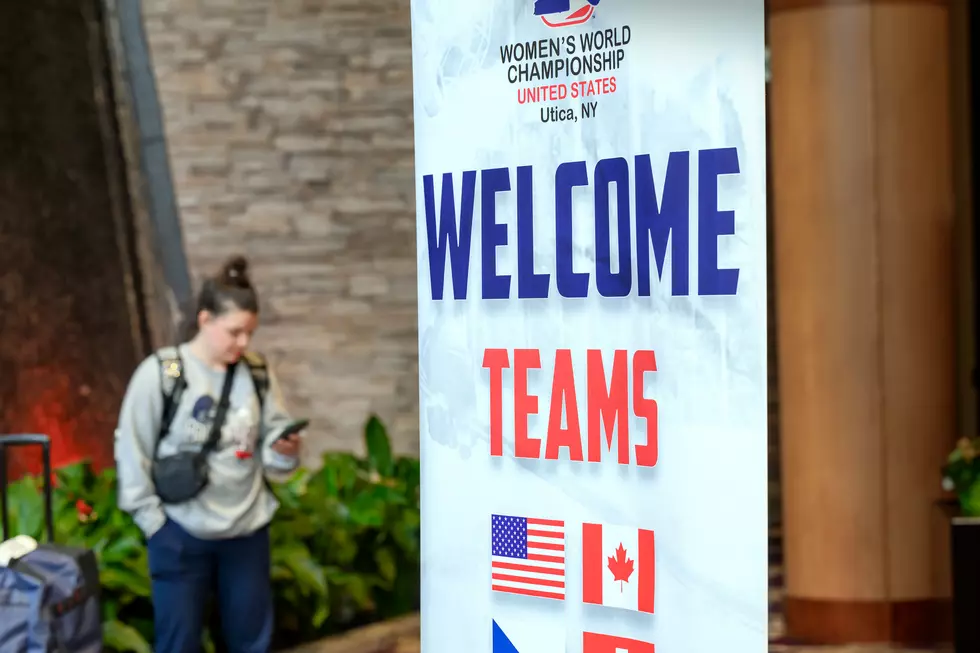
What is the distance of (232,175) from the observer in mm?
6895

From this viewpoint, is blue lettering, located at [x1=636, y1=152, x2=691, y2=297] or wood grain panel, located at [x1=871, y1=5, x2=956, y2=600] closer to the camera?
blue lettering, located at [x1=636, y1=152, x2=691, y2=297]

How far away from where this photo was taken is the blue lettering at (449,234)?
7.36 feet

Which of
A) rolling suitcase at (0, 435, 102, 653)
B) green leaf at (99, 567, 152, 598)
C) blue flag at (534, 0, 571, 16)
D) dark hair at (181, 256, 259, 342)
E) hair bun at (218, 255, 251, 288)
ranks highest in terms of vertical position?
blue flag at (534, 0, 571, 16)

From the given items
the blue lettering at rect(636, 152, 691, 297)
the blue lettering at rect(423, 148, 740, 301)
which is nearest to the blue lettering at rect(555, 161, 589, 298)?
the blue lettering at rect(423, 148, 740, 301)

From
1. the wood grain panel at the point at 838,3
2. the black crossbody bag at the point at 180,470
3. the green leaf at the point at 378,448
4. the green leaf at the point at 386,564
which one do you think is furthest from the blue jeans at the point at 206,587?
the wood grain panel at the point at 838,3

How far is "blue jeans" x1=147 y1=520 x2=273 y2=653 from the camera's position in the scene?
434 cm

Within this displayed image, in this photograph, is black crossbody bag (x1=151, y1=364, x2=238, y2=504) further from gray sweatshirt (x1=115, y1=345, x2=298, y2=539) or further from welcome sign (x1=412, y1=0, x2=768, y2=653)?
welcome sign (x1=412, y1=0, x2=768, y2=653)

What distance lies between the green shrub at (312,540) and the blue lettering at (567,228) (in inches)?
134

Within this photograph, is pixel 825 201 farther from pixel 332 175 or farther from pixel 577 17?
pixel 577 17

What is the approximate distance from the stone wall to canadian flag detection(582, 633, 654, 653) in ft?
15.7

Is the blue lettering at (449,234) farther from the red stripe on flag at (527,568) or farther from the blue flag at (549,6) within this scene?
the red stripe on flag at (527,568)

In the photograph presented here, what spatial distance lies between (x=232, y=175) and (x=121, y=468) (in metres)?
3.03

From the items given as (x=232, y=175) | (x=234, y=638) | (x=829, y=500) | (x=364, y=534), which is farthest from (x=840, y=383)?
(x=232, y=175)

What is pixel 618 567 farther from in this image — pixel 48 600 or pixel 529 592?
pixel 48 600
